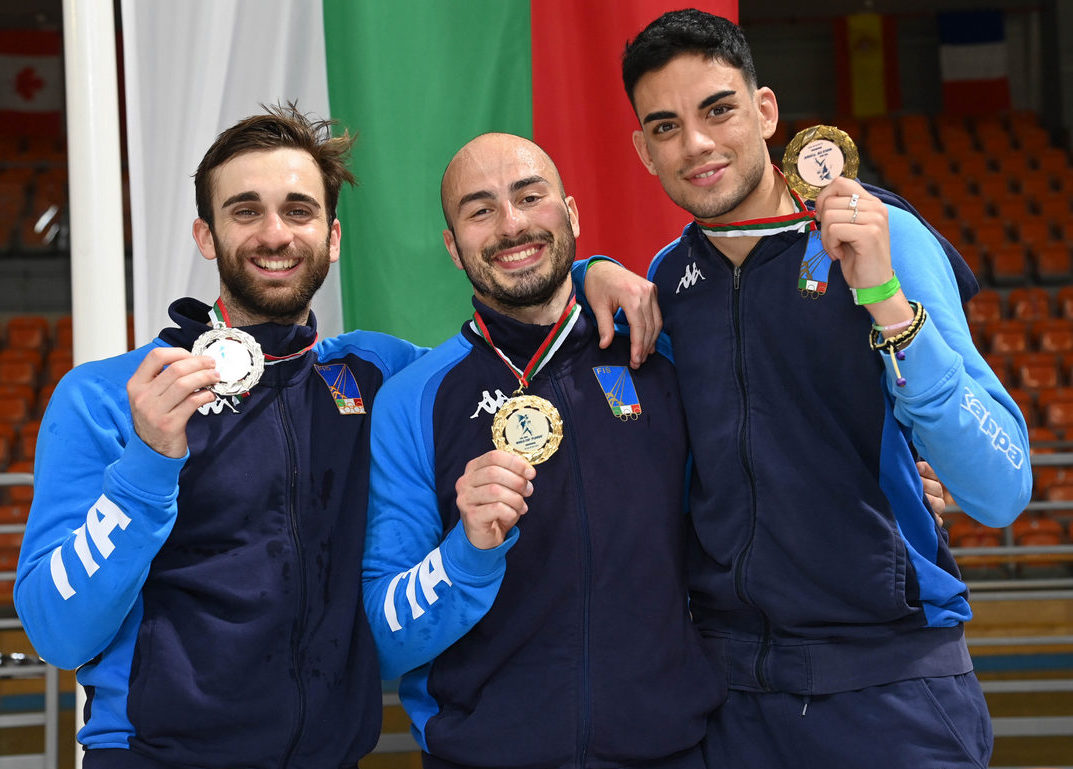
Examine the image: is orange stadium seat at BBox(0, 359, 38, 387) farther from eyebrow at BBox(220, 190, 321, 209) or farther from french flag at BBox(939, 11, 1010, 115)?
french flag at BBox(939, 11, 1010, 115)

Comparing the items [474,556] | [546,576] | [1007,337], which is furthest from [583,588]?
[1007,337]

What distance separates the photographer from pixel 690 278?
7.39 ft

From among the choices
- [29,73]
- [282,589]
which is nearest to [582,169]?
[282,589]

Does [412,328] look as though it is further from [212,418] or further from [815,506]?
[815,506]

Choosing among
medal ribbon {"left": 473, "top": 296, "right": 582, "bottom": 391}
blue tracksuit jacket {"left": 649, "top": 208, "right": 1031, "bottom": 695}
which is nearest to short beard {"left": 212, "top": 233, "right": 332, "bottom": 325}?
medal ribbon {"left": 473, "top": 296, "right": 582, "bottom": 391}

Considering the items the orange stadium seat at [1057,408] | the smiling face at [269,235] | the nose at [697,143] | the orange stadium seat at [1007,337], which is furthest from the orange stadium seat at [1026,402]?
the smiling face at [269,235]

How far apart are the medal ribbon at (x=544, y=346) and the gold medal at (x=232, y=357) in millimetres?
505

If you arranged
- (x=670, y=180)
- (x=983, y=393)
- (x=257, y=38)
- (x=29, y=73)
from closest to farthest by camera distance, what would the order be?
(x=983, y=393), (x=670, y=180), (x=257, y=38), (x=29, y=73)

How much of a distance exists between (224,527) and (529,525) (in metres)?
0.60

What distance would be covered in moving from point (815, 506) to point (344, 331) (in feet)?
4.80

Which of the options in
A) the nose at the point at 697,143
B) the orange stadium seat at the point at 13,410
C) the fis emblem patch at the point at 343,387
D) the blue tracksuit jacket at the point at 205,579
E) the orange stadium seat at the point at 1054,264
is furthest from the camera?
the orange stadium seat at the point at 1054,264

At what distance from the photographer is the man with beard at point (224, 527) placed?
1.88 metres

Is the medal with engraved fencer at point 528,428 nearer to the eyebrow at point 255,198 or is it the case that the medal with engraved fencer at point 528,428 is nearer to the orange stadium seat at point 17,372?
the eyebrow at point 255,198

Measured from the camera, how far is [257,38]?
2828 millimetres
